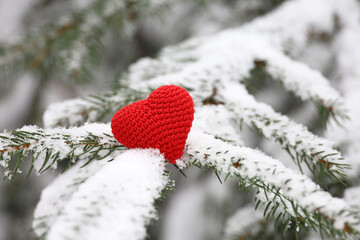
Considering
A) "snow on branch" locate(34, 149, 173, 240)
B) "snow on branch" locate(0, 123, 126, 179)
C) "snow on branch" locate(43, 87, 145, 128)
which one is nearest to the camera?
"snow on branch" locate(34, 149, 173, 240)

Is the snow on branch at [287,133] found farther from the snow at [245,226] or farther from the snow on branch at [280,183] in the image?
the snow at [245,226]

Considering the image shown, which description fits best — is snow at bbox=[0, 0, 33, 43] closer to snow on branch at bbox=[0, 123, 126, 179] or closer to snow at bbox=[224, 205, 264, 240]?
snow on branch at bbox=[0, 123, 126, 179]

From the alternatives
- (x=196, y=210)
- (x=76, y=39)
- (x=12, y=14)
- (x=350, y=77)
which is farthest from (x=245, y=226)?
(x=12, y=14)

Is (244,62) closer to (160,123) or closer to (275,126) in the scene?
(275,126)

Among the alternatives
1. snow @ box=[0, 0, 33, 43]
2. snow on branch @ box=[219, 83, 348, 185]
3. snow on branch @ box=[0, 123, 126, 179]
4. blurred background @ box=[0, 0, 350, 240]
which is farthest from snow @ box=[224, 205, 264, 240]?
snow @ box=[0, 0, 33, 43]

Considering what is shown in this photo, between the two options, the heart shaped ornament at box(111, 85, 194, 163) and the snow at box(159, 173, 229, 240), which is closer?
the heart shaped ornament at box(111, 85, 194, 163)

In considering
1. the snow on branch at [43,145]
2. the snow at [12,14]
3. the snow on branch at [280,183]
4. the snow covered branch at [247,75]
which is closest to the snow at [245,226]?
the snow covered branch at [247,75]
